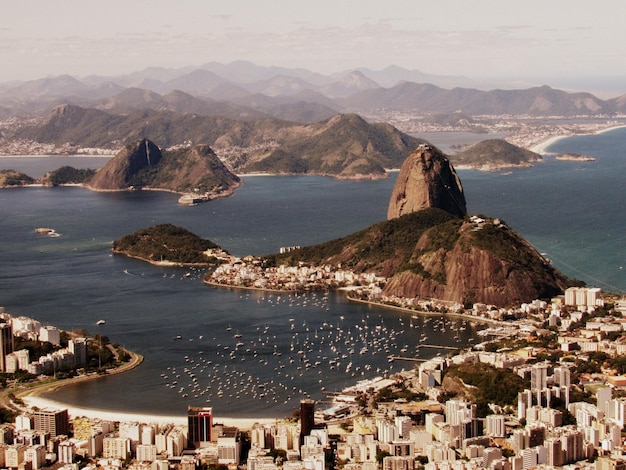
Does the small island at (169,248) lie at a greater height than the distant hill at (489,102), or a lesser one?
lesser

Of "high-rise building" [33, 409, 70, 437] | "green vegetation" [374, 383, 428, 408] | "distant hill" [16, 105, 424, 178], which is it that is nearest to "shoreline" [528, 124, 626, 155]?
"distant hill" [16, 105, 424, 178]

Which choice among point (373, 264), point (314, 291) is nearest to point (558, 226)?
point (373, 264)

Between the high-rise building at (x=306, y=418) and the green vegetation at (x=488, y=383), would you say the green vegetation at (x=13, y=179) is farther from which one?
the high-rise building at (x=306, y=418)

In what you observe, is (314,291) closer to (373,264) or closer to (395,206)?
(373,264)

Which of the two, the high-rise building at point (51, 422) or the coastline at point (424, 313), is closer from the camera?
the high-rise building at point (51, 422)

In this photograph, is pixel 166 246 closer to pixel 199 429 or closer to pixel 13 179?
pixel 199 429

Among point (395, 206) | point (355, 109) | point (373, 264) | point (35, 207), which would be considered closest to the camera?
point (373, 264)

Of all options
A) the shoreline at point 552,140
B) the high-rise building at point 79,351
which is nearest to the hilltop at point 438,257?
Result: the high-rise building at point 79,351
